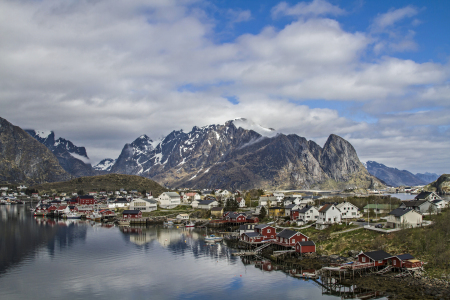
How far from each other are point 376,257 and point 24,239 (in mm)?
69933

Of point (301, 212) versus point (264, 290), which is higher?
point (301, 212)

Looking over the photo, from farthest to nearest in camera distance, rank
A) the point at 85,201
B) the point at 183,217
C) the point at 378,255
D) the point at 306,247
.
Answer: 1. the point at 85,201
2. the point at 183,217
3. the point at 306,247
4. the point at 378,255

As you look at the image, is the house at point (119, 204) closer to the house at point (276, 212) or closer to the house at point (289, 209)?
the house at point (276, 212)

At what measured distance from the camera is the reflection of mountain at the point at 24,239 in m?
60.9

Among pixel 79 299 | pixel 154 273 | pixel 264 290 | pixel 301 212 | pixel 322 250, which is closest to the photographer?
pixel 79 299

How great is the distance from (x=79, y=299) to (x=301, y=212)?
57.1 meters

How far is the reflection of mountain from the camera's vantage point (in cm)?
6086

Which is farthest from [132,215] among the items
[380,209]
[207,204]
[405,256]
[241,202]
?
[405,256]

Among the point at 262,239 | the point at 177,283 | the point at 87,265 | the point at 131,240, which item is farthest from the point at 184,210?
the point at 177,283

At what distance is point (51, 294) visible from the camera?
4175cm

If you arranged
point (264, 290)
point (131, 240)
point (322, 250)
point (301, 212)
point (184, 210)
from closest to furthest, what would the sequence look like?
point (264, 290) → point (322, 250) → point (131, 240) → point (301, 212) → point (184, 210)

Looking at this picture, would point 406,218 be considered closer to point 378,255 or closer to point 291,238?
point 378,255

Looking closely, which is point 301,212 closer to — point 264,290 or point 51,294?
point 264,290

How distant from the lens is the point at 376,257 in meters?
47.8
